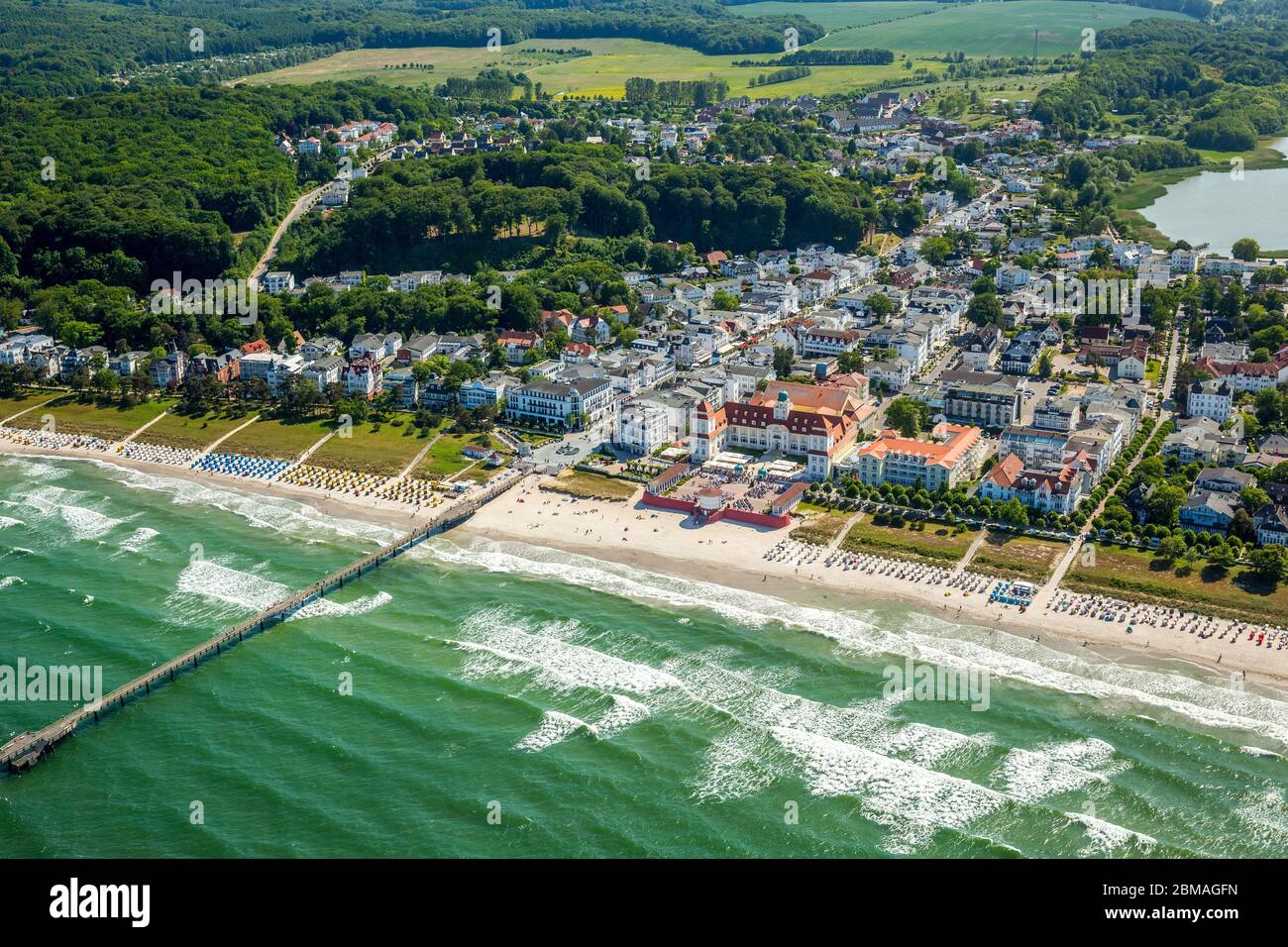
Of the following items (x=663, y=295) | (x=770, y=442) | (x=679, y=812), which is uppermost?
(x=663, y=295)

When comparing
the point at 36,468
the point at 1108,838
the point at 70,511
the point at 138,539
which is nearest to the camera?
the point at 1108,838

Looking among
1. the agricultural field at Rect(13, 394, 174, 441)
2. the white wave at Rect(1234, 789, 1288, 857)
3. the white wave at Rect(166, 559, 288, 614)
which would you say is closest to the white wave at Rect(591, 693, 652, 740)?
the white wave at Rect(166, 559, 288, 614)

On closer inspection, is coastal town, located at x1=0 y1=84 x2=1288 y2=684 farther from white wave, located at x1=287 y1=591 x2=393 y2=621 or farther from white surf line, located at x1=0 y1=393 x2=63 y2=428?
white wave, located at x1=287 y1=591 x2=393 y2=621

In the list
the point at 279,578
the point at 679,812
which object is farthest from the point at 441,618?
the point at 679,812

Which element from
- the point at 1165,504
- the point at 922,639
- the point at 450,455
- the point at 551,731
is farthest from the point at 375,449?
the point at 1165,504

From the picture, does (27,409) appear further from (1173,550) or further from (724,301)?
(1173,550)

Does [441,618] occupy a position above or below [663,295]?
below

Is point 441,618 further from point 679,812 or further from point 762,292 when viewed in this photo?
point 762,292
